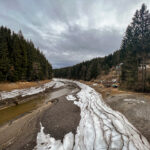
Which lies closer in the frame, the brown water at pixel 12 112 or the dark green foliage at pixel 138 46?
the brown water at pixel 12 112

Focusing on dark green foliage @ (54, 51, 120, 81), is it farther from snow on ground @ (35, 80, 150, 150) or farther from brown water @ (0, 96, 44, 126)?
snow on ground @ (35, 80, 150, 150)

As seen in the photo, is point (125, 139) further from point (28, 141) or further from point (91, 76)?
point (91, 76)

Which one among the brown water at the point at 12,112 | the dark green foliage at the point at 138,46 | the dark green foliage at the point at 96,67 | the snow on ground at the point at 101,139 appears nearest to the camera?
the snow on ground at the point at 101,139

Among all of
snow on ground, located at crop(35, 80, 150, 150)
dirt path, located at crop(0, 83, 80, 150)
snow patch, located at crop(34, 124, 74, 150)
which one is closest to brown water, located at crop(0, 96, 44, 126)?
dirt path, located at crop(0, 83, 80, 150)

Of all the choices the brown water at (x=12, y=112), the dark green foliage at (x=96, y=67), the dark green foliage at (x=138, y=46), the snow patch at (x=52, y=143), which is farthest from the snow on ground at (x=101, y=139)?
the dark green foliage at (x=96, y=67)

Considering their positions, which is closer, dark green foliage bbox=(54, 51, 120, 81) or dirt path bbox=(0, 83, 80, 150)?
dirt path bbox=(0, 83, 80, 150)

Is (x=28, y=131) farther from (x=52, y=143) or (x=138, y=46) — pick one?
(x=138, y=46)

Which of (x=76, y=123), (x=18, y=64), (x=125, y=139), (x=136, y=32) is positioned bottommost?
(x=76, y=123)

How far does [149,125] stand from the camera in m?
5.18

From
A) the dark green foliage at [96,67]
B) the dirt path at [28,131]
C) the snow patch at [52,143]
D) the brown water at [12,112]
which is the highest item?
the dark green foliage at [96,67]

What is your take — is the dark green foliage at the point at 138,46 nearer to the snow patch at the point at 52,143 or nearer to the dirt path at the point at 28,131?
the dirt path at the point at 28,131

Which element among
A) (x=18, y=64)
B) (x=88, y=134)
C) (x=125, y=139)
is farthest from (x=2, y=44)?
(x=125, y=139)

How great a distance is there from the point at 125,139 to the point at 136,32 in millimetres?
19032

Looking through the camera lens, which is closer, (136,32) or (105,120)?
(105,120)
